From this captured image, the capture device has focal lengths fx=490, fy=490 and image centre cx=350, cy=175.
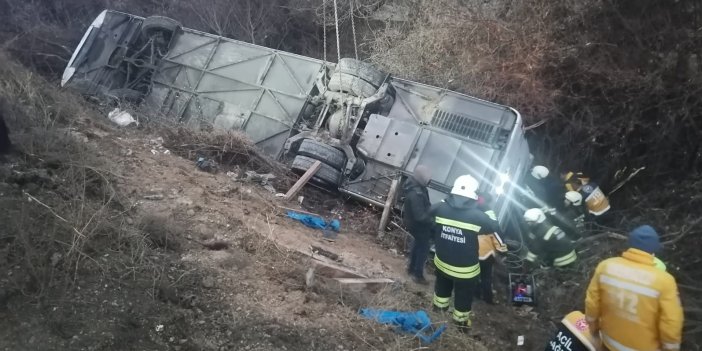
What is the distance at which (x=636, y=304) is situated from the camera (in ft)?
8.87

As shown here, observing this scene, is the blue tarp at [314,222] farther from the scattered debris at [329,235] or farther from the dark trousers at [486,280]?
the dark trousers at [486,280]

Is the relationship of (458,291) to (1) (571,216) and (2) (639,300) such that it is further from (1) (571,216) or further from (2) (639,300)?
(1) (571,216)

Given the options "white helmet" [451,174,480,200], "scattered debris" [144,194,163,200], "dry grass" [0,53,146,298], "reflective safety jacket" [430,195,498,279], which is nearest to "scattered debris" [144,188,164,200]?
"scattered debris" [144,194,163,200]

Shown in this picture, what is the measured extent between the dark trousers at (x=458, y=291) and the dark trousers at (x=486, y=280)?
2.47 ft

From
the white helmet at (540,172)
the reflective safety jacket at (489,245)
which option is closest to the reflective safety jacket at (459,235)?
the reflective safety jacket at (489,245)

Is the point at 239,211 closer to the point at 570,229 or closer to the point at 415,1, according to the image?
the point at 570,229

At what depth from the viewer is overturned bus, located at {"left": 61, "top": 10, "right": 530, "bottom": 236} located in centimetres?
576

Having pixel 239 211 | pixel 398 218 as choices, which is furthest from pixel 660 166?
pixel 239 211

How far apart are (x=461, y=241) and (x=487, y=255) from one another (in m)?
0.93

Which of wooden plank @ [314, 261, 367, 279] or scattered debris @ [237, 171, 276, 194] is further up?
wooden plank @ [314, 261, 367, 279]

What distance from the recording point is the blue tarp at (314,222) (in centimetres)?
543

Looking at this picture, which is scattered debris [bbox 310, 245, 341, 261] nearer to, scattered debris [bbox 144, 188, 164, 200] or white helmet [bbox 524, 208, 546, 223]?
scattered debris [bbox 144, 188, 164, 200]

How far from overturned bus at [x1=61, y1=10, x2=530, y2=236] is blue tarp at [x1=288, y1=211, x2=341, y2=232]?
1.90ft

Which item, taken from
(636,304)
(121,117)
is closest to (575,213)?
(636,304)
